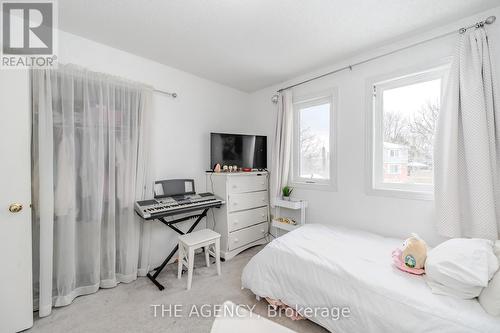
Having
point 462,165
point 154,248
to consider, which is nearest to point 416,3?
point 462,165

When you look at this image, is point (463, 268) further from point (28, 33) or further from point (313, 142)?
point (28, 33)

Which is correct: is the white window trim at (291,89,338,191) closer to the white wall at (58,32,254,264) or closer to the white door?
the white wall at (58,32,254,264)

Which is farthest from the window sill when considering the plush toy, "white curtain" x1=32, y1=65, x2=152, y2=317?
"white curtain" x1=32, y1=65, x2=152, y2=317

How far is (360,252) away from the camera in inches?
68.5

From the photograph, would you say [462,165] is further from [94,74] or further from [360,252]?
[94,74]

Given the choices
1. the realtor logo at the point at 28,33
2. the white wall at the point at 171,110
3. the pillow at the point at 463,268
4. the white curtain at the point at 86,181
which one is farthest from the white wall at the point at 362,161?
the realtor logo at the point at 28,33

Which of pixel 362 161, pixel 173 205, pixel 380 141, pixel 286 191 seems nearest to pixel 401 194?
pixel 362 161

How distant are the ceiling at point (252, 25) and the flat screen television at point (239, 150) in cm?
105

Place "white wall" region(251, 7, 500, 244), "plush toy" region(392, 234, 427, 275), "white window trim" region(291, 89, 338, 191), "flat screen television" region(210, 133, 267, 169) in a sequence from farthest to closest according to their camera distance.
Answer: "flat screen television" region(210, 133, 267, 169) → "white window trim" region(291, 89, 338, 191) → "white wall" region(251, 7, 500, 244) → "plush toy" region(392, 234, 427, 275)

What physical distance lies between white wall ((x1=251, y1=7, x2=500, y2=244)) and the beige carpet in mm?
1297

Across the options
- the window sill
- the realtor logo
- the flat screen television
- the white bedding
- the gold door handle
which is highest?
the realtor logo

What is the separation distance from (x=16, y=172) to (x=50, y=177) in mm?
217

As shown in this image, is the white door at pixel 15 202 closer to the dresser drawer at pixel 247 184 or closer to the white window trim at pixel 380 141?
the dresser drawer at pixel 247 184

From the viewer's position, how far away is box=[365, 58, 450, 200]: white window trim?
1.98 m
